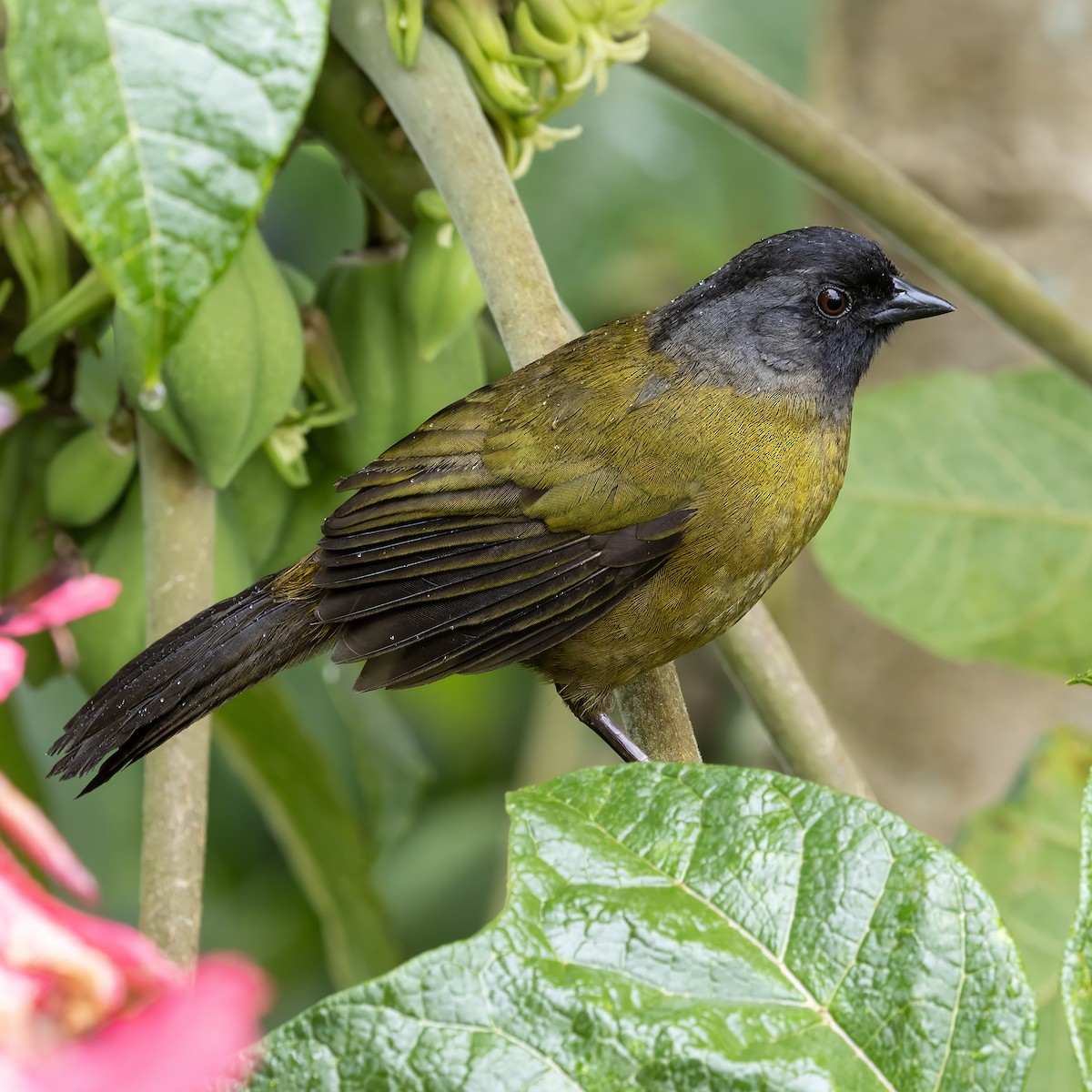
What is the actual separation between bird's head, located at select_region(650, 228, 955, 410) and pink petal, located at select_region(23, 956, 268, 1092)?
4.49ft

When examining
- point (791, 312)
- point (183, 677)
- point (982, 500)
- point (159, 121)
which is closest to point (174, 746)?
point (183, 677)

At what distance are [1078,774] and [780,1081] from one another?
105 cm

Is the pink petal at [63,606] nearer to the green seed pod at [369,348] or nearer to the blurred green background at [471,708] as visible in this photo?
the green seed pod at [369,348]

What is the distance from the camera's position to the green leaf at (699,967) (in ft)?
2.39

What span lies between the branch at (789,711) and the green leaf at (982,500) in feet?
2.12

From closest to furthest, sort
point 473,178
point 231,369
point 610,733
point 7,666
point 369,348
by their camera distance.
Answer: point 7,666
point 473,178
point 231,369
point 369,348
point 610,733

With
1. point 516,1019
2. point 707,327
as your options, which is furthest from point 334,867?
point 516,1019

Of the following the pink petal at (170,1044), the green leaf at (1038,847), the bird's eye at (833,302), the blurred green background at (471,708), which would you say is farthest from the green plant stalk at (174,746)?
the green leaf at (1038,847)

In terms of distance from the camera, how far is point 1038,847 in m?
1.71

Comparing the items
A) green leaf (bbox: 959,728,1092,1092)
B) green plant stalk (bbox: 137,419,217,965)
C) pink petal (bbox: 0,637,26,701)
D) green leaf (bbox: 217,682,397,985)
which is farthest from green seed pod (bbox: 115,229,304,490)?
green leaf (bbox: 959,728,1092,1092)

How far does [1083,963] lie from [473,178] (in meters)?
0.64

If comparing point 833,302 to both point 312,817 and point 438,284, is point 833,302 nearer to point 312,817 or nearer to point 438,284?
point 438,284

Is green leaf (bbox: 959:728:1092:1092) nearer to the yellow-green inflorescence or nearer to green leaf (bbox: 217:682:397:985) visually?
green leaf (bbox: 217:682:397:985)

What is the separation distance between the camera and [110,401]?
1368 mm
